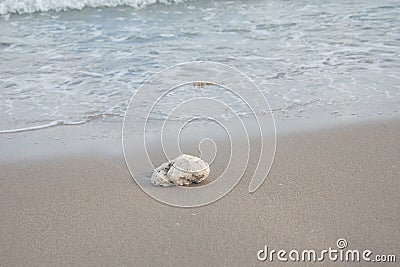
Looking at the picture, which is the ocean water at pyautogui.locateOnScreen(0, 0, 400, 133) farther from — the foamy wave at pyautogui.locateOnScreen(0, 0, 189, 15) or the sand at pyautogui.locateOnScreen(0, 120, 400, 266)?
the sand at pyautogui.locateOnScreen(0, 120, 400, 266)

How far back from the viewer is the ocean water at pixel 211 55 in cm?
423

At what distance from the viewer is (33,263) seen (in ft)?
7.68

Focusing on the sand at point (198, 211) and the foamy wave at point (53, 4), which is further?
the foamy wave at point (53, 4)

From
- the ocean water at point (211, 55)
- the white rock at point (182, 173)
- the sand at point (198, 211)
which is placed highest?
the ocean water at point (211, 55)

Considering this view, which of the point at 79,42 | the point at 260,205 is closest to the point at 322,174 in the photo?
the point at 260,205

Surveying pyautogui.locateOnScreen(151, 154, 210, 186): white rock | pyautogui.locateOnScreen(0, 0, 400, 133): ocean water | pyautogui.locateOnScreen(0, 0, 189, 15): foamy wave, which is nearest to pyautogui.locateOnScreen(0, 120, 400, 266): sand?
pyautogui.locateOnScreen(151, 154, 210, 186): white rock

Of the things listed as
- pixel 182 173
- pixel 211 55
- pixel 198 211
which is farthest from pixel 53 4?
pixel 198 211

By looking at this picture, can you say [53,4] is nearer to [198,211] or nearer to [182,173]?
[182,173]

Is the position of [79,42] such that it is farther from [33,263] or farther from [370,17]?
[33,263]

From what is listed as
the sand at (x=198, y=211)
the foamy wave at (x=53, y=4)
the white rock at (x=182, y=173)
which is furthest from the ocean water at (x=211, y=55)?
the white rock at (x=182, y=173)

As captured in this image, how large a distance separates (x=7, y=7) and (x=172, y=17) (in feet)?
10.8

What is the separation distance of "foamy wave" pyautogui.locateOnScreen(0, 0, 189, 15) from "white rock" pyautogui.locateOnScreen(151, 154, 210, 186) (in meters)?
7.07

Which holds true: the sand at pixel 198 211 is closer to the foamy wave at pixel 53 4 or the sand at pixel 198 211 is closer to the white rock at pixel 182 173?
the white rock at pixel 182 173

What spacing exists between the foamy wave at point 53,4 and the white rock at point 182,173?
23.2 ft
